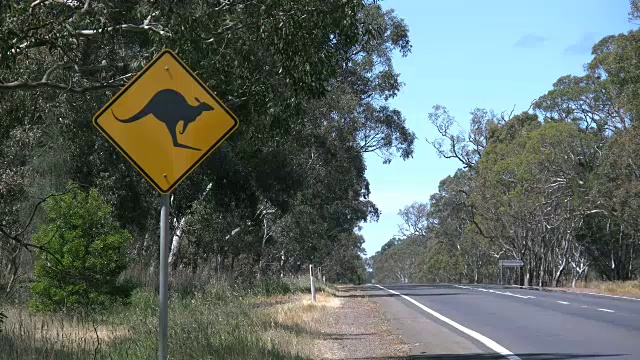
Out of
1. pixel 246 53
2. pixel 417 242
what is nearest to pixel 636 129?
pixel 246 53

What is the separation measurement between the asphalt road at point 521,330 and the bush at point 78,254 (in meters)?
6.25

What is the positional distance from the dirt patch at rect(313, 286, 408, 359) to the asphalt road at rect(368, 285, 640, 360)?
0.39m

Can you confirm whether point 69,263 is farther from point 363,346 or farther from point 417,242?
point 417,242

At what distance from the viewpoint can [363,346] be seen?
1484 cm

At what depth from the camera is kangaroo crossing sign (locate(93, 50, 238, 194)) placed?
671 cm

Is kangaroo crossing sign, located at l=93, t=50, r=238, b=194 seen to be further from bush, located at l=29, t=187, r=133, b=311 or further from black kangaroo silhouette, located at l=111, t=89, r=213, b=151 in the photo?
bush, located at l=29, t=187, r=133, b=311

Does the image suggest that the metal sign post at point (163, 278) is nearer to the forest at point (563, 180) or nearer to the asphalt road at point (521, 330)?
the asphalt road at point (521, 330)

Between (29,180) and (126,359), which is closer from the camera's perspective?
(126,359)

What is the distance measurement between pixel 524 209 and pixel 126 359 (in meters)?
52.5

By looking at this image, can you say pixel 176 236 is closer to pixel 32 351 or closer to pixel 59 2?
pixel 59 2

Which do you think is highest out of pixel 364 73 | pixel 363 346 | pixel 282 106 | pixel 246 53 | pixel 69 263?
pixel 364 73

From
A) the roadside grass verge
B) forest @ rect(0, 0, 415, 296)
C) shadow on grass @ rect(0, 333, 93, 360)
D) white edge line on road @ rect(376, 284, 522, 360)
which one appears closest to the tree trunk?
forest @ rect(0, 0, 415, 296)

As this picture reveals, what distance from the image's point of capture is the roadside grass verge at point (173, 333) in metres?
10.2

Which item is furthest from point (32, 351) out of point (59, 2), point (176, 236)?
point (176, 236)
